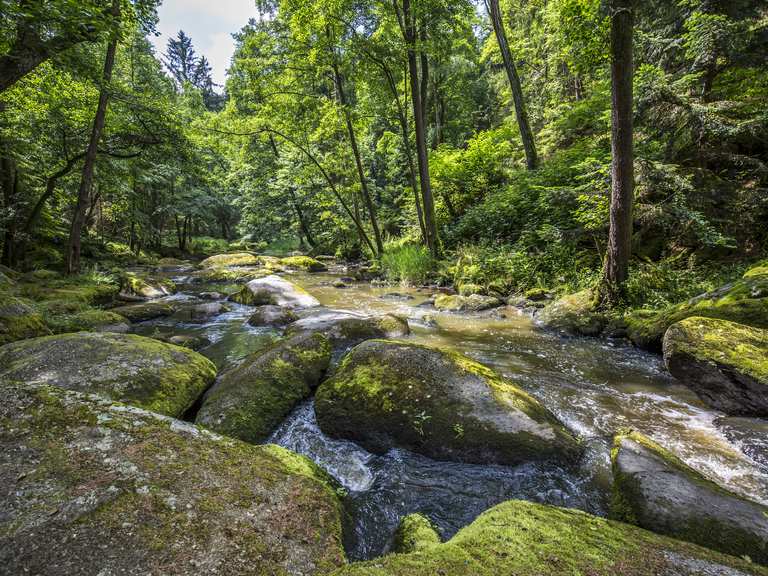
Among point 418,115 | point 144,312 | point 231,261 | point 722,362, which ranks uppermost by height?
point 418,115

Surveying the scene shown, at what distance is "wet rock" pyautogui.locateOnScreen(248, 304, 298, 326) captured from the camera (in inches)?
286

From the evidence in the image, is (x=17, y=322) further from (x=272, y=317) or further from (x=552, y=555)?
(x=552, y=555)

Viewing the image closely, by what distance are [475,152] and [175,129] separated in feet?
35.7

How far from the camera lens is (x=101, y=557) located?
1.25 m

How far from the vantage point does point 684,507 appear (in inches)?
78.2

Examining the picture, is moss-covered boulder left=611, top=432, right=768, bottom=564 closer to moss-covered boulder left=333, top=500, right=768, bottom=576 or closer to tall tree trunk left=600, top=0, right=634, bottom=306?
moss-covered boulder left=333, top=500, right=768, bottom=576

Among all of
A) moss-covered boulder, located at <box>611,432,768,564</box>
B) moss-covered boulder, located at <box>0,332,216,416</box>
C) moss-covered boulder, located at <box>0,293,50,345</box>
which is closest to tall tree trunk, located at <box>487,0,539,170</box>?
moss-covered boulder, located at <box>611,432,768,564</box>

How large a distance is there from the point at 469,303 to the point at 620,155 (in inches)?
159

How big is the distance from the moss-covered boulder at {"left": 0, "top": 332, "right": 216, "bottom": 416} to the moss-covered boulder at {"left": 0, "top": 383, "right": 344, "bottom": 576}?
1.52 metres

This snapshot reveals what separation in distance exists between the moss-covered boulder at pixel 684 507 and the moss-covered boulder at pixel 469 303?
5734 millimetres

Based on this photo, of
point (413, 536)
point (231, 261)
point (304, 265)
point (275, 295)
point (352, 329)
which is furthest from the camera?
point (231, 261)

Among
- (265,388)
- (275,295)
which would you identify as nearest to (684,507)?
(265,388)

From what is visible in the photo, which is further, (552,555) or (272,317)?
(272,317)

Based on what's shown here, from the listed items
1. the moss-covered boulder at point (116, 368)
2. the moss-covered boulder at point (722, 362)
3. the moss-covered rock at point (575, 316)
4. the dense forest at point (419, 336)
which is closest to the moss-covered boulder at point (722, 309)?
the dense forest at point (419, 336)
